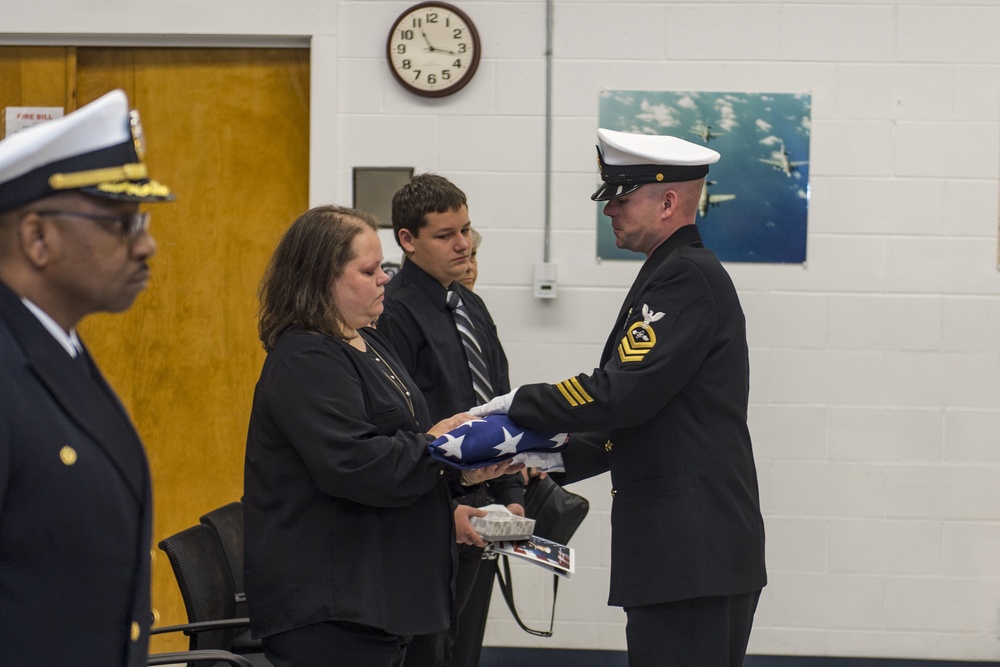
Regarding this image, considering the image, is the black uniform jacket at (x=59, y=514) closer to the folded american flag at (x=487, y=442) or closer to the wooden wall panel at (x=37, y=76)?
the folded american flag at (x=487, y=442)

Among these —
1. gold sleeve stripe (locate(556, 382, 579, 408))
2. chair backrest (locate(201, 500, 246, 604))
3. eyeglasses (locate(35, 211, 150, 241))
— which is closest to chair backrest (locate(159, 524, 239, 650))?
chair backrest (locate(201, 500, 246, 604))

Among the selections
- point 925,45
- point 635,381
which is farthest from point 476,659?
point 925,45

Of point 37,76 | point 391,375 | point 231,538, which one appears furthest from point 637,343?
point 37,76

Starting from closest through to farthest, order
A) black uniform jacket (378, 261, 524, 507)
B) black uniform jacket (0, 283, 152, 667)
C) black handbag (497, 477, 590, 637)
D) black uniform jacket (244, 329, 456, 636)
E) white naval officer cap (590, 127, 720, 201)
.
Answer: black uniform jacket (0, 283, 152, 667) < black uniform jacket (244, 329, 456, 636) < white naval officer cap (590, 127, 720, 201) < black uniform jacket (378, 261, 524, 507) < black handbag (497, 477, 590, 637)

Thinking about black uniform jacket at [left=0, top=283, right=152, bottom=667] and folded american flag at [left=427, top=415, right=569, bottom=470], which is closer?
black uniform jacket at [left=0, top=283, right=152, bottom=667]

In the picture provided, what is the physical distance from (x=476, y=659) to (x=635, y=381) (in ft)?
3.90

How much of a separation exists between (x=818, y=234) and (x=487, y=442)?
2019mm

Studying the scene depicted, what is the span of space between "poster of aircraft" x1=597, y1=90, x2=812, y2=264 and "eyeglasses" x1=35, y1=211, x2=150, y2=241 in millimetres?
2586

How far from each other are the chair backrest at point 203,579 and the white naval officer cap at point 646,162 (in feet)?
3.70

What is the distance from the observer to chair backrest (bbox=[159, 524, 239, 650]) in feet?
7.18

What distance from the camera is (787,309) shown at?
367cm

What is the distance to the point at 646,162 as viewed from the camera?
7.33 ft

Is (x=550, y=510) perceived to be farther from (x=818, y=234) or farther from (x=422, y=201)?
(x=818, y=234)

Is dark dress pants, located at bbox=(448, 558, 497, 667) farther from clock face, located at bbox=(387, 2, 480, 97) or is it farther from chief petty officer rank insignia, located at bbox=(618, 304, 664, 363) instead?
clock face, located at bbox=(387, 2, 480, 97)
